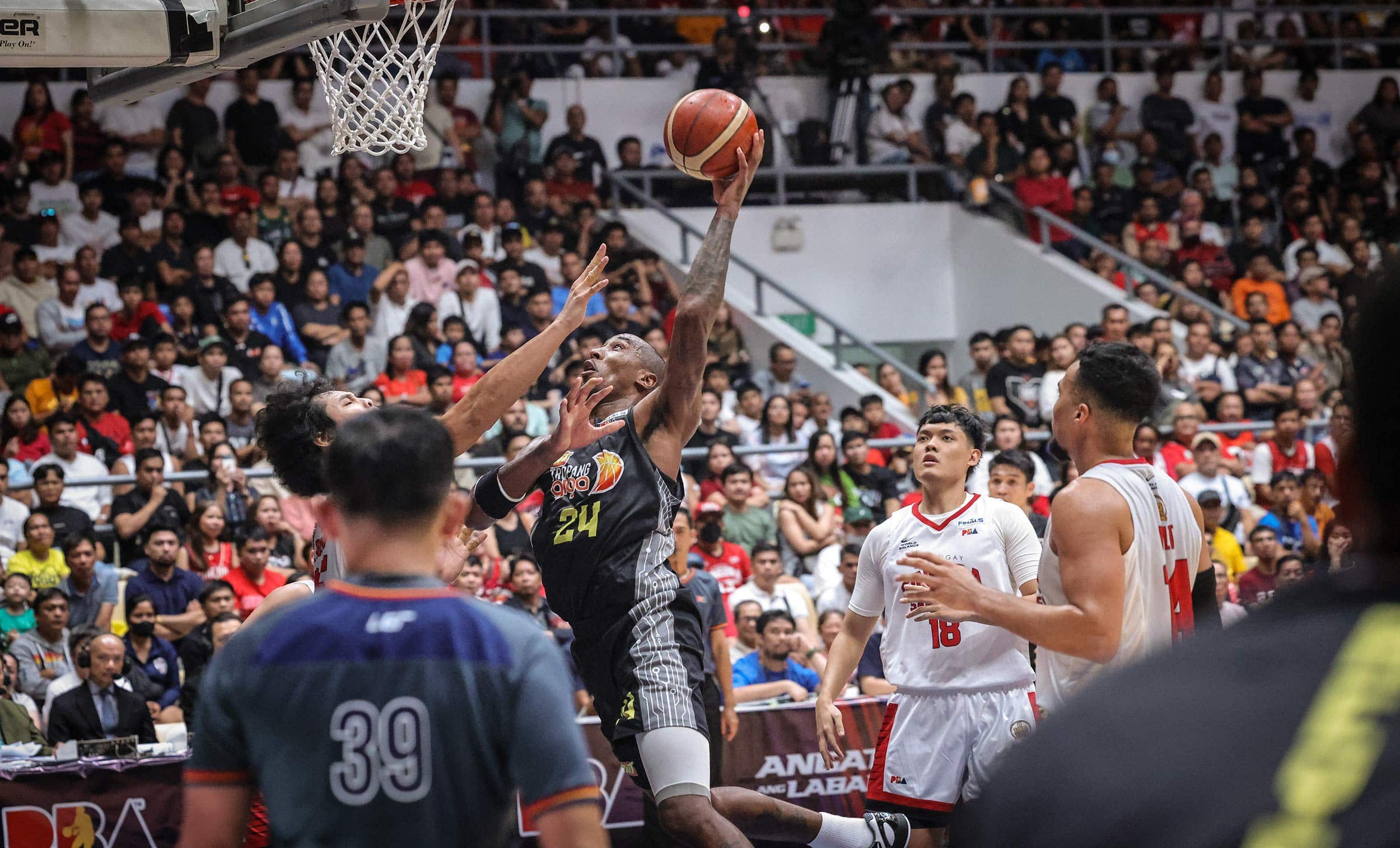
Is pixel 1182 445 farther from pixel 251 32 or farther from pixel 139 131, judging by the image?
pixel 139 131

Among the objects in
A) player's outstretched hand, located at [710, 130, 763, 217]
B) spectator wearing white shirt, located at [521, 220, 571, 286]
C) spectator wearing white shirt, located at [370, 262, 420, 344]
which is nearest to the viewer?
player's outstretched hand, located at [710, 130, 763, 217]

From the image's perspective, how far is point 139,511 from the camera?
1051 cm

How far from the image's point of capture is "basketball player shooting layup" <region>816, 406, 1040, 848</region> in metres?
5.93

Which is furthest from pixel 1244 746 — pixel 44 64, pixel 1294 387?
pixel 1294 387

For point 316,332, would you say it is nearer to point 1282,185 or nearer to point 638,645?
point 638,645

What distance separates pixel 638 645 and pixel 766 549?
5.33m

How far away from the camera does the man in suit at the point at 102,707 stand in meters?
8.87

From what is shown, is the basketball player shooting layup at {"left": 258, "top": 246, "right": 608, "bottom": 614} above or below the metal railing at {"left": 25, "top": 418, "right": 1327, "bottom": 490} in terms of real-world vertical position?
above

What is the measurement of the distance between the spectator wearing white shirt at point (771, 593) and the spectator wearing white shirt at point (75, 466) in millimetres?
4635

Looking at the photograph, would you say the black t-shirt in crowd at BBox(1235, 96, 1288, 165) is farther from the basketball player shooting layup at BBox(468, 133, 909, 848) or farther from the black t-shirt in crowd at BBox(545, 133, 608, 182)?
the basketball player shooting layup at BBox(468, 133, 909, 848)

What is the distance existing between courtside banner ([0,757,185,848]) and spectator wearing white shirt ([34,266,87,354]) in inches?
225

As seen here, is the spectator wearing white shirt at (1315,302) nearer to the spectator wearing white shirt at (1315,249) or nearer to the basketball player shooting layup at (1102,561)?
the spectator wearing white shirt at (1315,249)

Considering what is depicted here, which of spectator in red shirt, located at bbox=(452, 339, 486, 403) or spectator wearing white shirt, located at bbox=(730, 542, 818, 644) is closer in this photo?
spectator wearing white shirt, located at bbox=(730, 542, 818, 644)

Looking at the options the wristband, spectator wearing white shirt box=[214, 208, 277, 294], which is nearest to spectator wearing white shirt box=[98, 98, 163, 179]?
spectator wearing white shirt box=[214, 208, 277, 294]
